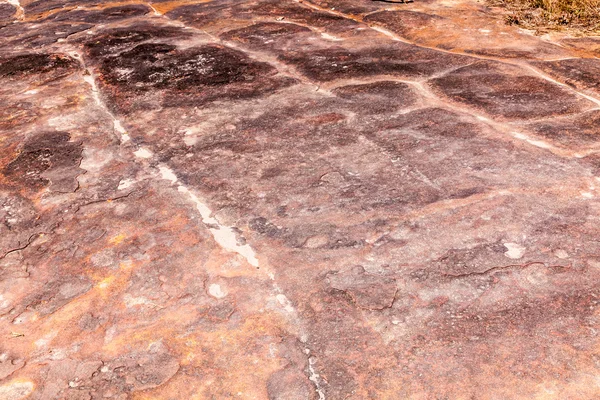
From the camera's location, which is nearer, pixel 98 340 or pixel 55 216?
pixel 98 340

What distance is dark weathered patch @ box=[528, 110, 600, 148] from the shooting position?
274 cm

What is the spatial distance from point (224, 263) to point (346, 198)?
62 centimetres

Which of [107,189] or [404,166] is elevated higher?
[404,166]

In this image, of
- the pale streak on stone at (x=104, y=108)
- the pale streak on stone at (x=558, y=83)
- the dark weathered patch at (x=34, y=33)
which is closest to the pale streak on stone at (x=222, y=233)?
the pale streak on stone at (x=104, y=108)

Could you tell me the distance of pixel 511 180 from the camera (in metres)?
2.45

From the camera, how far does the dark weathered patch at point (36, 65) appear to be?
4.20 m

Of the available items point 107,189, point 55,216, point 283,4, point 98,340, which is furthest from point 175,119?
point 283,4

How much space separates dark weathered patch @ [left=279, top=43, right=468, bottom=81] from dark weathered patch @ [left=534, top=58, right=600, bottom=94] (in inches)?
21.9

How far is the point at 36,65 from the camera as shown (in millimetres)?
4344

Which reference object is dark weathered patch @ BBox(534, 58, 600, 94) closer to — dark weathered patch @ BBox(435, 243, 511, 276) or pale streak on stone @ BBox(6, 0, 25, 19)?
dark weathered patch @ BBox(435, 243, 511, 276)

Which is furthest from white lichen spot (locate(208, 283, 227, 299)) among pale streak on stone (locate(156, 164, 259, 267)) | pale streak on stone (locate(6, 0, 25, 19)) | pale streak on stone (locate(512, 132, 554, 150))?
pale streak on stone (locate(6, 0, 25, 19))

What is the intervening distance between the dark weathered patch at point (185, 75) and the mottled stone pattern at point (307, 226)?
0.08 feet

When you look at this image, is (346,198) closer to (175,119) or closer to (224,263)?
(224,263)

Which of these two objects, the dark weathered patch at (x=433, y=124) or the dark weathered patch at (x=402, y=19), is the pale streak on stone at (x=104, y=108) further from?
the dark weathered patch at (x=402, y=19)
